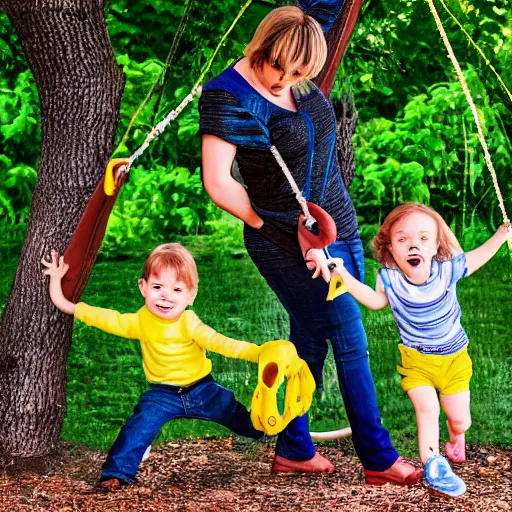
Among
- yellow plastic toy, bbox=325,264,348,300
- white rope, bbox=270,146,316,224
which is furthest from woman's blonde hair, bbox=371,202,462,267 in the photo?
white rope, bbox=270,146,316,224

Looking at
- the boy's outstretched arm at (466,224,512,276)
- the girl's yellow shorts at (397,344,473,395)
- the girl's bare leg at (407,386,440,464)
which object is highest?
the boy's outstretched arm at (466,224,512,276)

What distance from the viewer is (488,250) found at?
14.1 ft

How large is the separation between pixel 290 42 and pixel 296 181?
0.50m

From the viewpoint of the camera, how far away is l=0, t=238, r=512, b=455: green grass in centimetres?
531

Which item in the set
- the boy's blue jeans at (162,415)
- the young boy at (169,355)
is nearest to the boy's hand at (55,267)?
the young boy at (169,355)

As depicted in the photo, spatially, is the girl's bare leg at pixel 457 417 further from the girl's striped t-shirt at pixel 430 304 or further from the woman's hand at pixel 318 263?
the woman's hand at pixel 318 263

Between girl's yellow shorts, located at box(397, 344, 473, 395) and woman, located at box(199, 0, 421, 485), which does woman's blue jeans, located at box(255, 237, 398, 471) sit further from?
girl's yellow shorts, located at box(397, 344, 473, 395)

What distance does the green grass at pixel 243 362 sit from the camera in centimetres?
531

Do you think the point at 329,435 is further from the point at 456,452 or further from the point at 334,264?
the point at 334,264

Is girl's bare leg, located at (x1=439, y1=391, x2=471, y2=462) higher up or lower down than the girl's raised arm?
lower down

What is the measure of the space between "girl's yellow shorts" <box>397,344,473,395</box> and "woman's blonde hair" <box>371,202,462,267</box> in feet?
1.13

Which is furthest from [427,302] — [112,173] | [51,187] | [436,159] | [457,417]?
[436,159]

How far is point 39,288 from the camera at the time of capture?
4.70 meters

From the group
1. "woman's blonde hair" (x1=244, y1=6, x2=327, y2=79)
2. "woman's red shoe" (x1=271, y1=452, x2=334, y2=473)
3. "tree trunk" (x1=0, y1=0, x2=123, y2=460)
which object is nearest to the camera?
"woman's blonde hair" (x1=244, y1=6, x2=327, y2=79)
